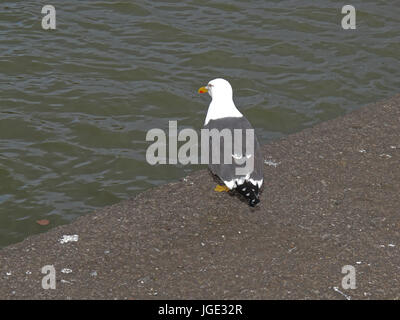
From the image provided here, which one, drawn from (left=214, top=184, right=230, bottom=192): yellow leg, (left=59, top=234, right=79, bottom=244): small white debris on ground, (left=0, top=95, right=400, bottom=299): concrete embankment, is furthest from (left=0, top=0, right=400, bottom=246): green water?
(left=214, top=184, right=230, bottom=192): yellow leg

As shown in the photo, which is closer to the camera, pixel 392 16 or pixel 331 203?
pixel 331 203

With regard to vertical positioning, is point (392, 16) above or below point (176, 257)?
above

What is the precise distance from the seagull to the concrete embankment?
0.33 metres

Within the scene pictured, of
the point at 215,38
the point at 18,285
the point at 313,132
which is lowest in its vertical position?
the point at 18,285

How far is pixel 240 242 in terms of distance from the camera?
7074mm

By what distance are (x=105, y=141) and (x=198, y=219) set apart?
2864 millimetres

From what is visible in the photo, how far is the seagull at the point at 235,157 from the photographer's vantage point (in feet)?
24.4

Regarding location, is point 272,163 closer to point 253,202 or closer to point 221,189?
point 221,189

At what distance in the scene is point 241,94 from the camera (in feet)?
37.0

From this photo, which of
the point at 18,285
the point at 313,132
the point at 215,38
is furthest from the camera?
the point at 215,38

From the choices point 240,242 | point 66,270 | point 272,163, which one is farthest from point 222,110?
point 66,270

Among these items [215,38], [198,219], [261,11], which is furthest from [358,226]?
[261,11]

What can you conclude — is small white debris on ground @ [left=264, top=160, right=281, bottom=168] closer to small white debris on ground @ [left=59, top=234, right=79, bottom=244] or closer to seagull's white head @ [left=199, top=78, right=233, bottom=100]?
seagull's white head @ [left=199, top=78, right=233, bottom=100]

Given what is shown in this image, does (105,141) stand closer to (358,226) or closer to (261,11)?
(358,226)
